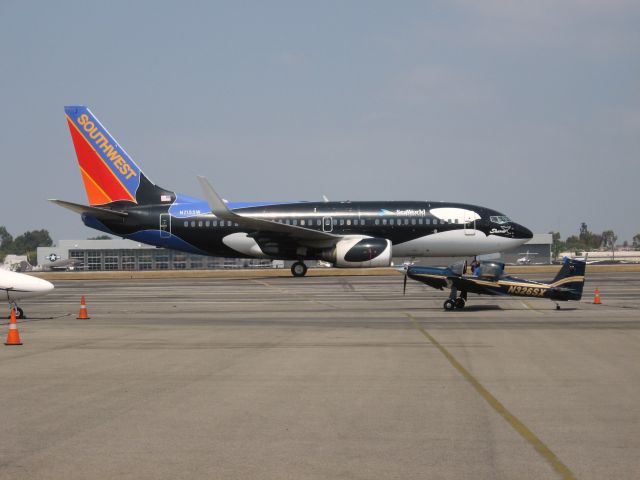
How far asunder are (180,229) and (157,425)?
139 ft

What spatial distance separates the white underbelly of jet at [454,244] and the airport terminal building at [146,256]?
6702cm

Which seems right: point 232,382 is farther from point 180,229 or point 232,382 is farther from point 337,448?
point 180,229

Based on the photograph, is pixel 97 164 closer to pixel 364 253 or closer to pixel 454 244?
pixel 364 253

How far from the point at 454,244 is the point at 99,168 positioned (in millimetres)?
22233

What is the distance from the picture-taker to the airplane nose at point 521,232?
51.2m

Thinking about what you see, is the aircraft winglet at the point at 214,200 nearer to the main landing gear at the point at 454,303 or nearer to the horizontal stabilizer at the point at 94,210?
the horizontal stabilizer at the point at 94,210

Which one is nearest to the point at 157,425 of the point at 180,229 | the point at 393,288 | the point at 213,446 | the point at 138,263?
the point at 213,446

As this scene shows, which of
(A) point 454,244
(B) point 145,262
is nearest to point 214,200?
(A) point 454,244

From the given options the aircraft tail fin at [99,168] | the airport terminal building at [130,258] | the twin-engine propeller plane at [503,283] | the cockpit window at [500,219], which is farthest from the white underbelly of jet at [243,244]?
the airport terminal building at [130,258]

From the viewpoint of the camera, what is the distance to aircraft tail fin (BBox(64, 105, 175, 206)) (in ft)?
170

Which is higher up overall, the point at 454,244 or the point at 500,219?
the point at 500,219

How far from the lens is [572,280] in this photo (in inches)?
1086

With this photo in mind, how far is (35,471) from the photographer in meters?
7.68

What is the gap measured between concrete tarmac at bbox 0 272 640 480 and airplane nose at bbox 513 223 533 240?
26.6 meters
